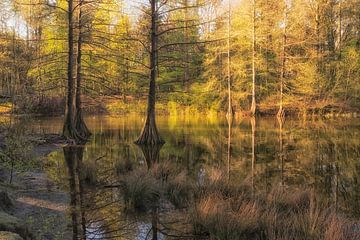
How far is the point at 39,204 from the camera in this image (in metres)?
6.86

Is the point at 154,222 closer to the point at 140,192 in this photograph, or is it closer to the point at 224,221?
the point at 140,192

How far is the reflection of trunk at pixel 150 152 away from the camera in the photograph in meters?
12.1

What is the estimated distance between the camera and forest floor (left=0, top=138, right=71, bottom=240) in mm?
5499

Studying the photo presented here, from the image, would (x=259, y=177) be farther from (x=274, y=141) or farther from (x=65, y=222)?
(x=274, y=141)

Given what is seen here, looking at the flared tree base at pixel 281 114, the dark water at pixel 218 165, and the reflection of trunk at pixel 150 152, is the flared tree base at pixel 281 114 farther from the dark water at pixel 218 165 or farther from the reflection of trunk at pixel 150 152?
the reflection of trunk at pixel 150 152

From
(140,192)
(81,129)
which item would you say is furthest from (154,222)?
(81,129)

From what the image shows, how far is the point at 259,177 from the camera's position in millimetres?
9680

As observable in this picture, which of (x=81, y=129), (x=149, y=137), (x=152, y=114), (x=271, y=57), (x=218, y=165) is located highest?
(x=271, y=57)

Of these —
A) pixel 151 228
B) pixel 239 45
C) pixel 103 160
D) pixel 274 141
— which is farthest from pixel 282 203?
pixel 239 45

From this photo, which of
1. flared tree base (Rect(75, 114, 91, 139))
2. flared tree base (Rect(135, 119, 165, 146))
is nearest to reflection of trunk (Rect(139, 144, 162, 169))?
flared tree base (Rect(135, 119, 165, 146))

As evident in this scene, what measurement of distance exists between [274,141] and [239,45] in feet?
68.2

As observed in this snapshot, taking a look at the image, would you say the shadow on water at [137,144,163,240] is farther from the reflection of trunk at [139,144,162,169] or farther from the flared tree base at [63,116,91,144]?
the flared tree base at [63,116,91,144]

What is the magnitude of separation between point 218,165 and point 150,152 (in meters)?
3.69

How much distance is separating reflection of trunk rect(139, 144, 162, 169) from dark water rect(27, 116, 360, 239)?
22cm
